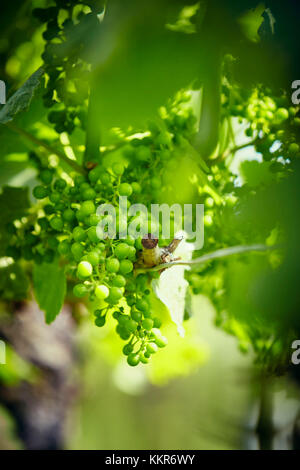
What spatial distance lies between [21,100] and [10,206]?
0.93 feet

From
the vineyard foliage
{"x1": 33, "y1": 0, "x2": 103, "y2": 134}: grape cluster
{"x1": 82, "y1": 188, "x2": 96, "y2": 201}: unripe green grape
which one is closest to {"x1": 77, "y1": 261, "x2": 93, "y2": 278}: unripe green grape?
the vineyard foliage

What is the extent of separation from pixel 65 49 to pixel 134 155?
0.16 m

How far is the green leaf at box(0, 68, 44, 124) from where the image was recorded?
49 centimetres

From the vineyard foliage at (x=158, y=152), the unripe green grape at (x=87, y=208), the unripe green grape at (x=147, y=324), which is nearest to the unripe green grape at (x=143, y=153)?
the vineyard foliage at (x=158, y=152)

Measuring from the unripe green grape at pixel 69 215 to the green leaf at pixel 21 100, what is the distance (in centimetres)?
13

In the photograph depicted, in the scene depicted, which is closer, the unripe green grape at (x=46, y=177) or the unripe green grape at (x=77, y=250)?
the unripe green grape at (x=77, y=250)

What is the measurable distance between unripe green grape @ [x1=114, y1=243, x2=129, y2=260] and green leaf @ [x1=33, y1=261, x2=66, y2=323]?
0.23m

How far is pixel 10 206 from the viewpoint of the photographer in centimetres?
74

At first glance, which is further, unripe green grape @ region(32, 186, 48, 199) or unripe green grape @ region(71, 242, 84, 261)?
unripe green grape @ region(32, 186, 48, 199)

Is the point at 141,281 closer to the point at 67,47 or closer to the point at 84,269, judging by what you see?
the point at 84,269

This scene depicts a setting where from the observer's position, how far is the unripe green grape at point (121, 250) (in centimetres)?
47

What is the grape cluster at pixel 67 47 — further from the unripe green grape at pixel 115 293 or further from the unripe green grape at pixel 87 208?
the unripe green grape at pixel 115 293

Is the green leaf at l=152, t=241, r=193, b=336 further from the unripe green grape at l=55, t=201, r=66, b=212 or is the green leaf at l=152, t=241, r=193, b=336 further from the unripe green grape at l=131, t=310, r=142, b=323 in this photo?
the unripe green grape at l=55, t=201, r=66, b=212
